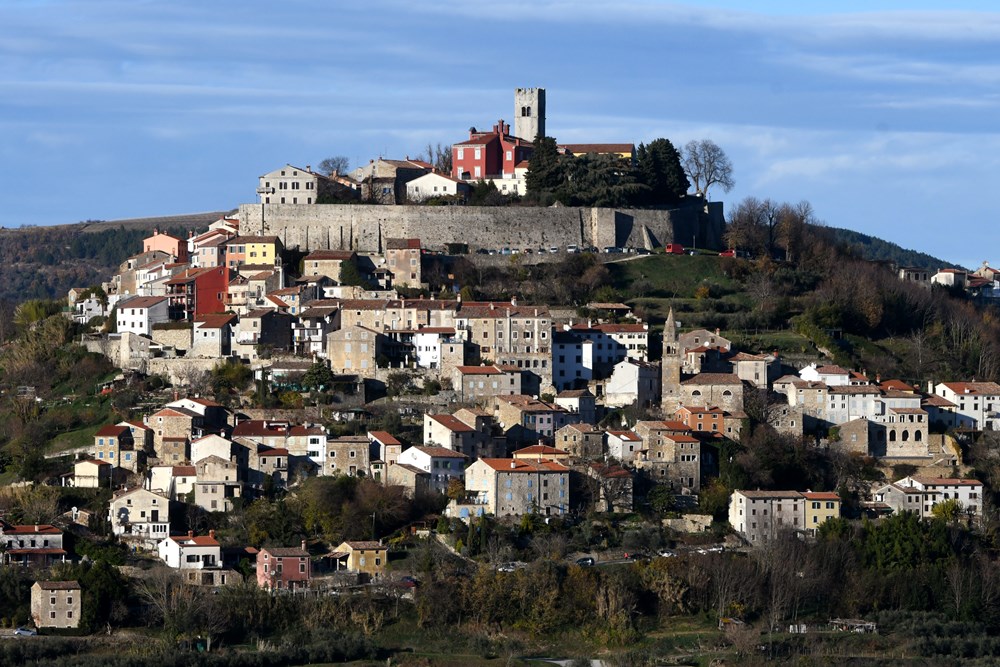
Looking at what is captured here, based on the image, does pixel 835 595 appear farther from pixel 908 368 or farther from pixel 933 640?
pixel 908 368

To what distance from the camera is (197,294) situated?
230ft

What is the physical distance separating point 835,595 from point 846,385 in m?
10.4

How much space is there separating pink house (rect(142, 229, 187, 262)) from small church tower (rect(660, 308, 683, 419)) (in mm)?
20229

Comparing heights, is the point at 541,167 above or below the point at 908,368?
above

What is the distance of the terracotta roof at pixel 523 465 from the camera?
190 ft

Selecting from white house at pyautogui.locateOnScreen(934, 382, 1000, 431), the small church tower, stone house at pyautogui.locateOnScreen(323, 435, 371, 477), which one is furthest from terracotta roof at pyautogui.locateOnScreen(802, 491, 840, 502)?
stone house at pyautogui.locateOnScreen(323, 435, 371, 477)

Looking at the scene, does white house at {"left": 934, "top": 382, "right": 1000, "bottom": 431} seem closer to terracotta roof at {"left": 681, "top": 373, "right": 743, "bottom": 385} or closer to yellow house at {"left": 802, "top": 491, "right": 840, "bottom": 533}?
terracotta roof at {"left": 681, "top": 373, "right": 743, "bottom": 385}

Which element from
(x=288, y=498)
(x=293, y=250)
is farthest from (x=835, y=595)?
(x=293, y=250)

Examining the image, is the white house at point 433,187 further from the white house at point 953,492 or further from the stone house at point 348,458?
the white house at point 953,492

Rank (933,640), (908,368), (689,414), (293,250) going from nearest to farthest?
(933,640) → (689,414) → (908,368) → (293,250)

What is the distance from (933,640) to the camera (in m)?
53.1

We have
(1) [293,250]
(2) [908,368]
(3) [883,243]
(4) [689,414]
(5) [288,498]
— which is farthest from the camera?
(3) [883,243]

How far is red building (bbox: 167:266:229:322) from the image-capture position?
70.0 meters

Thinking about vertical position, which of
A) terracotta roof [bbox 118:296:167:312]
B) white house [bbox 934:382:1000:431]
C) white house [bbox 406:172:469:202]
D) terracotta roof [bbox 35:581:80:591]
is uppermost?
white house [bbox 406:172:469:202]
